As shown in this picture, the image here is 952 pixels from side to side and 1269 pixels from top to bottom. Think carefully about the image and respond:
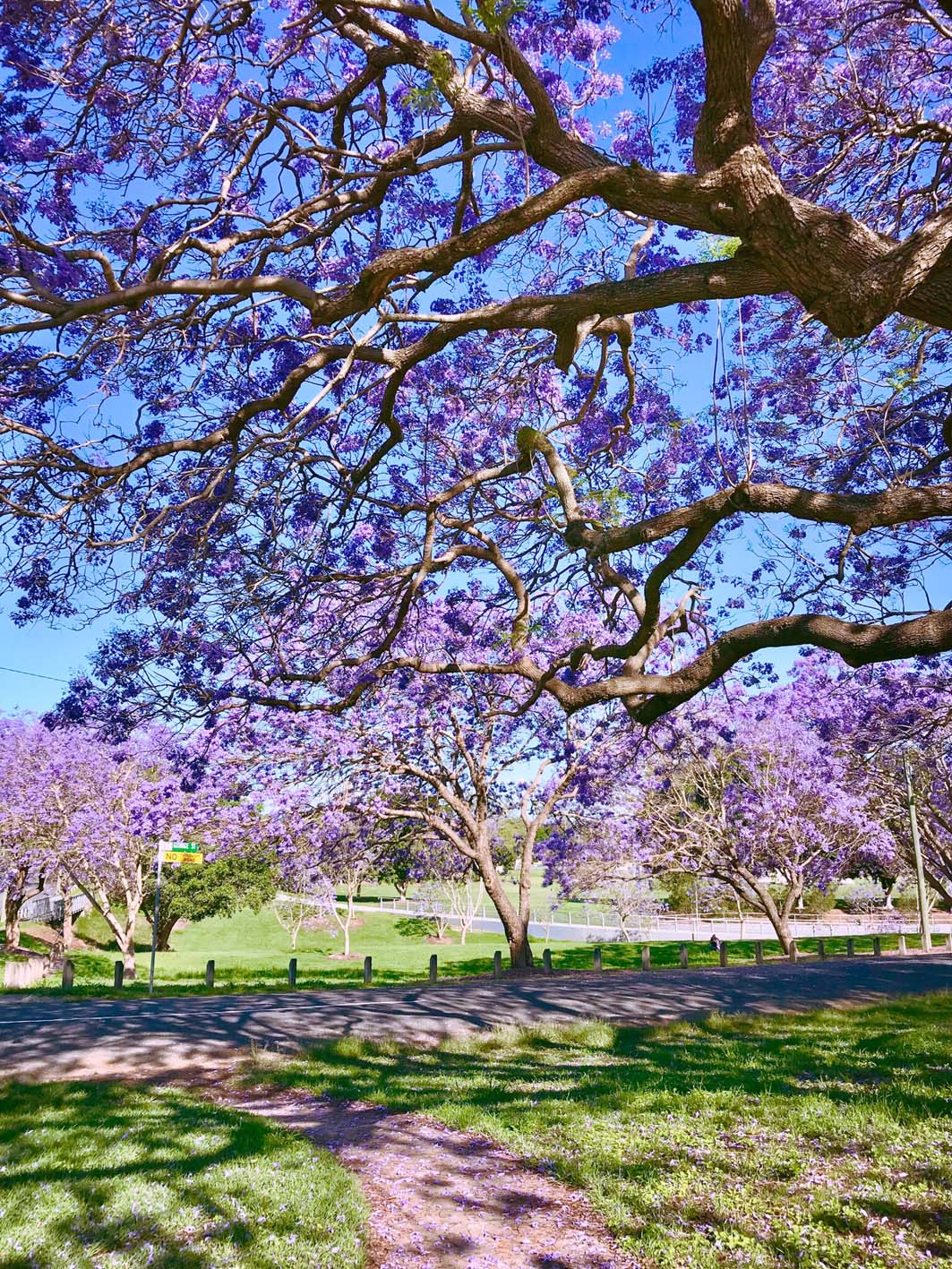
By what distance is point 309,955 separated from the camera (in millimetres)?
35312

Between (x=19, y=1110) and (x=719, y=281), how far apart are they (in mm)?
7830

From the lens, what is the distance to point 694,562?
1122cm

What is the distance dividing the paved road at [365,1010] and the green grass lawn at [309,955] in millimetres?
4894

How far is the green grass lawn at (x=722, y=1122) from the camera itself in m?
3.92

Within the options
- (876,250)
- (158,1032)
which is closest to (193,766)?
(158,1032)

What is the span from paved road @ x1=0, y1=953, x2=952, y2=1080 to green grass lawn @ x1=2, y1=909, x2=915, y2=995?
4894 millimetres

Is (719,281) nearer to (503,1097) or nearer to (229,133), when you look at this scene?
(229,133)

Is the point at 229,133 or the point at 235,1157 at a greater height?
the point at 229,133

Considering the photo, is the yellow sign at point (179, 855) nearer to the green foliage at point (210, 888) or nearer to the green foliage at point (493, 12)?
the green foliage at point (493, 12)

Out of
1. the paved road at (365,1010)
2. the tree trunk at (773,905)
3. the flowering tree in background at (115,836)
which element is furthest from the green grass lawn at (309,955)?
the paved road at (365,1010)

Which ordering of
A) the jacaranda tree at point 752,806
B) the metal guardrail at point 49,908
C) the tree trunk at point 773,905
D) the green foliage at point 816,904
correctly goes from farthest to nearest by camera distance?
the green foliage at point 816,904 < the metal guardrail at point 49,908 < the tree trunk at point 773,905 < the jacaranda tree at point 752,806

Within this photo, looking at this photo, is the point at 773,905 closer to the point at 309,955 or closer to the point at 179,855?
the point at 179,855

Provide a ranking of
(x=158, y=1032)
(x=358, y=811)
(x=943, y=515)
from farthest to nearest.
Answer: (x=358, y=811), (x=158, y=1032), (x=943, y=515)

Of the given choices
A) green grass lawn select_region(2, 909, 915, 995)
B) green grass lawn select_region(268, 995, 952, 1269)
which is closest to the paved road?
green grass lawn select_region(268, 995, 952, 1269)
